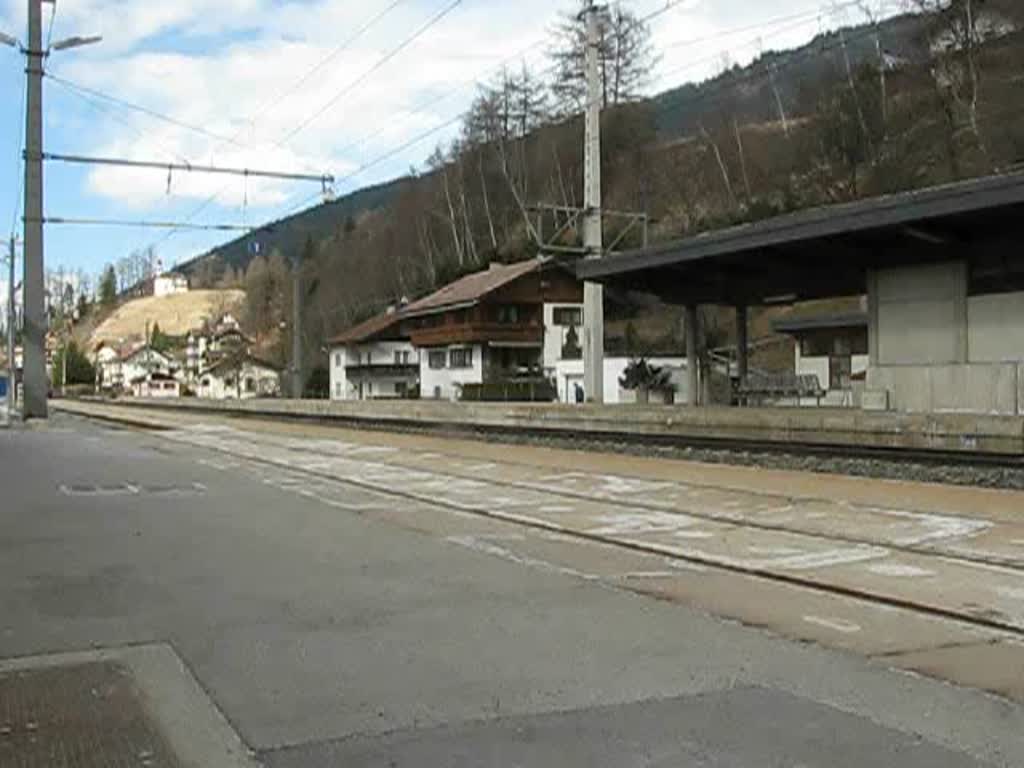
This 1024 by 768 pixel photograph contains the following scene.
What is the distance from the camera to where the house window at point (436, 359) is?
83938 millimetres

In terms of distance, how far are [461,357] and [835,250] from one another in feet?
179

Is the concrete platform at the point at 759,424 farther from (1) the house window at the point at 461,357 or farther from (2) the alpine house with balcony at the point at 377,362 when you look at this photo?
(2) the alpine house with balcony at the point at 377,362

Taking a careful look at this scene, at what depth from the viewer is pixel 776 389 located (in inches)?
1576

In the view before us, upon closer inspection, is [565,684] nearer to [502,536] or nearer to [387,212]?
[502,536]

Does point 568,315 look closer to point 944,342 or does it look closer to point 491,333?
point 491,333

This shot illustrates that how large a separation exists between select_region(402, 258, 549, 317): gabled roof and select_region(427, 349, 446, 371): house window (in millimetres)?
2880

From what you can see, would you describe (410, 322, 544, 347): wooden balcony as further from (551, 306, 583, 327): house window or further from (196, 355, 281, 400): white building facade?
(196, 355, 281, 400): white building facade

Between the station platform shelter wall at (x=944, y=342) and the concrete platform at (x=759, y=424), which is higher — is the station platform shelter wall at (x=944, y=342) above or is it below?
above

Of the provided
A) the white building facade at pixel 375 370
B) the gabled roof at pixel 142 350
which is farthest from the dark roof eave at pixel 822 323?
the gabled roof at pixel 142 350

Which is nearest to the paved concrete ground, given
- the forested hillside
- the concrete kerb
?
the concrete kerb

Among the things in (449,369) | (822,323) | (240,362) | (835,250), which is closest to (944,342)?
(835,250)

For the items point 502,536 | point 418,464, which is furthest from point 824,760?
point 418,464

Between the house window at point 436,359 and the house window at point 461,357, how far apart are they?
1.59 metres

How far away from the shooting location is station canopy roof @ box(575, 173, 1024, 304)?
22047 millimetres
